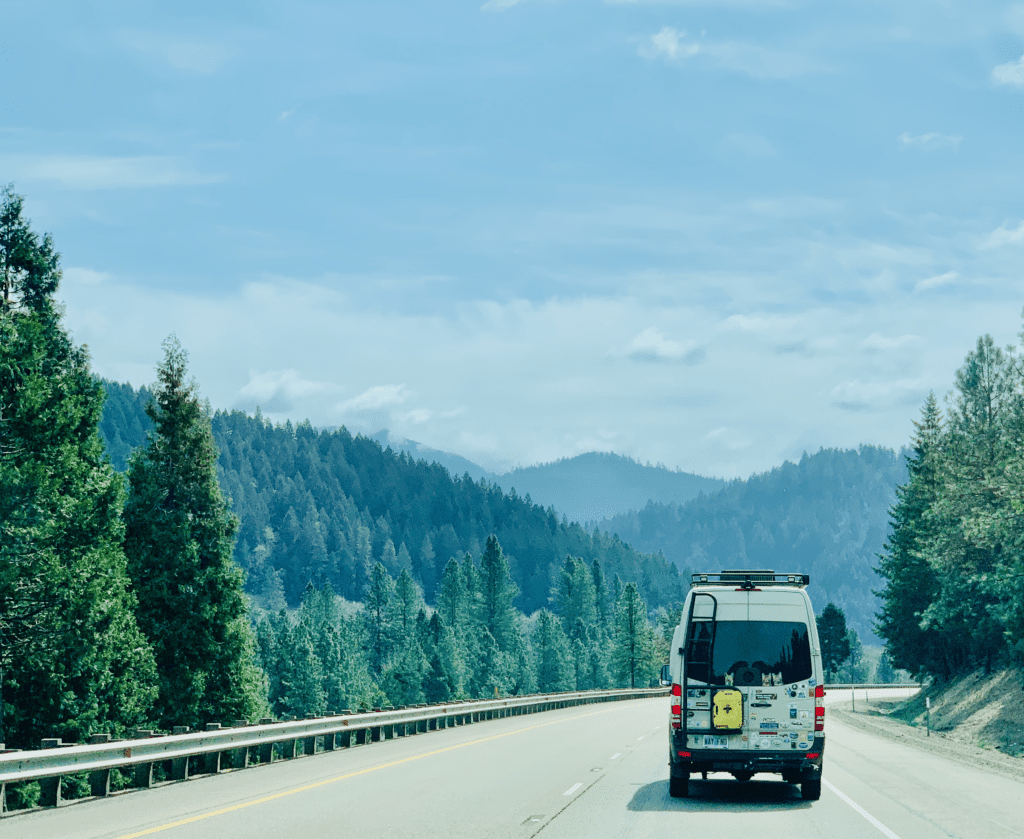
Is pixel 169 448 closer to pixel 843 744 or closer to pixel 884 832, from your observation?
pixel 843 744

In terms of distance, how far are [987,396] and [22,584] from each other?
45.3 m

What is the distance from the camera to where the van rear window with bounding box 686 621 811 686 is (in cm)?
1616

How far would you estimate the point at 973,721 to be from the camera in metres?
45.9

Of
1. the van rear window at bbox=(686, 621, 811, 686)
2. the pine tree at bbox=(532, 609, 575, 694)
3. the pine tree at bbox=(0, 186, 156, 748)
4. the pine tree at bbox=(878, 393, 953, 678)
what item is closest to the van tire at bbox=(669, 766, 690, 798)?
the van rear window at bbox=(686, 621, 811, 686)

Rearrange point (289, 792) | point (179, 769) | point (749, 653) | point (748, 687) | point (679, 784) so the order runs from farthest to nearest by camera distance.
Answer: point (179, 769)
point (679, 784)
point (289, 792)
point (749, 653)
point (748, 687)

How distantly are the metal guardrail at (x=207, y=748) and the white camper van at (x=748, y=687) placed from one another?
744 centimetres

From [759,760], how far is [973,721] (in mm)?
34371

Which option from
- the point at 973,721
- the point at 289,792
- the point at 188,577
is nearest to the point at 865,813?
the point at 289,792

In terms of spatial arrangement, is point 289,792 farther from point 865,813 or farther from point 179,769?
point 865,813

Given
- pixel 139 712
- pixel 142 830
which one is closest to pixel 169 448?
pixel 139 712

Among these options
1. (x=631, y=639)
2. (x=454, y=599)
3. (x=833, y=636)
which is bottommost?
(x=833, y=636)

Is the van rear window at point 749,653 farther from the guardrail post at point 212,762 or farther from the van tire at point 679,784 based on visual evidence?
the guardrail post at point 212,762

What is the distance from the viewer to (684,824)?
527 inches

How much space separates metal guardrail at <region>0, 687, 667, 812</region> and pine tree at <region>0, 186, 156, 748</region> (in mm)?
9479
